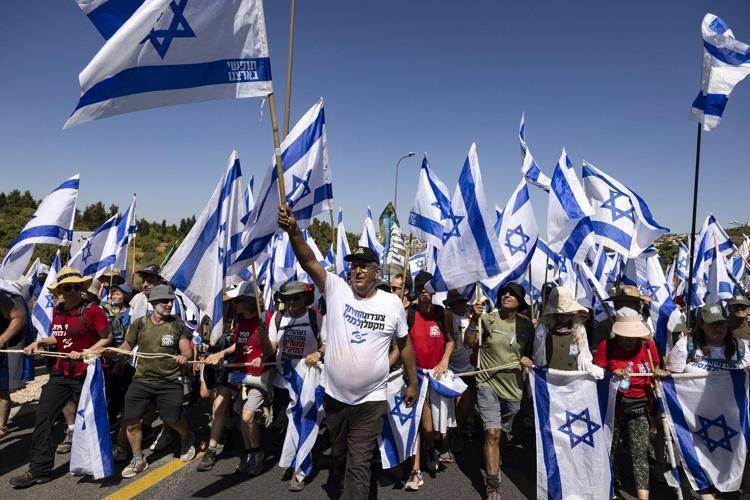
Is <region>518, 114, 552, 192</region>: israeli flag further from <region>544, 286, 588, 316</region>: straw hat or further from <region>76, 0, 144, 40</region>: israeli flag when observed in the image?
<region>76, 0, 144, 40</region>: israeli flag

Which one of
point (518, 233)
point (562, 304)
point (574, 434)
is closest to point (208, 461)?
point (574, 434)

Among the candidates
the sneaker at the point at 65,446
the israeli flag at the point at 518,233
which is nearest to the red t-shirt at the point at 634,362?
the israeli flag at the point at 518,233

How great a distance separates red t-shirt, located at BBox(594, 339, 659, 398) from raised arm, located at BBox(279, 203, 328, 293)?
9.02 feet

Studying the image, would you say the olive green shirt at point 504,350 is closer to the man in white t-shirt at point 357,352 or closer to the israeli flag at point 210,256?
the man in white t-shirt at point 357,352

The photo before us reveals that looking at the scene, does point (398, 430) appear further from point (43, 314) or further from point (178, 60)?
point (43, 314)

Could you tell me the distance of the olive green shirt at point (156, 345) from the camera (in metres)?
4.58

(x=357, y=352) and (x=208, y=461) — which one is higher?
(x=357, y=352)

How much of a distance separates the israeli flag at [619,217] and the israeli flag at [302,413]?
161 inches

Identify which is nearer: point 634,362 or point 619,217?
point 634,362

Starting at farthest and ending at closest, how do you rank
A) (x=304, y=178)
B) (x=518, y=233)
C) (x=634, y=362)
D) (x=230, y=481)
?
(x=518, y=233)
(x=304, y=178)
(x=230, y=481)
(x=634, y=362)

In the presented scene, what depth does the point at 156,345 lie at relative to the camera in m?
4.62

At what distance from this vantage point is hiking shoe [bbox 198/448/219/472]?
449 cm

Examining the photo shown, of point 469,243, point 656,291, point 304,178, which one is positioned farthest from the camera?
point 656,291

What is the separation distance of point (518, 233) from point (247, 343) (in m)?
3.82
